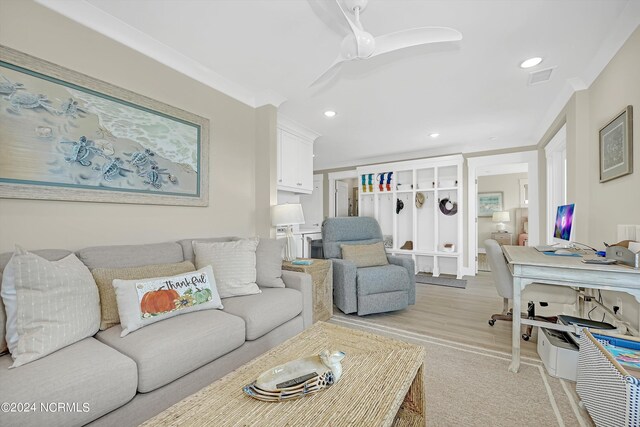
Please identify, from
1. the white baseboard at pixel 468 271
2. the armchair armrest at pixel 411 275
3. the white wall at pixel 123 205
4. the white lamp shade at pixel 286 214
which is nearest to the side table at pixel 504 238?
the white baseboard at pixel 468 271

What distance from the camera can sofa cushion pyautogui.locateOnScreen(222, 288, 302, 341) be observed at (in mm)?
1757

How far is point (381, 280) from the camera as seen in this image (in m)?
2.92

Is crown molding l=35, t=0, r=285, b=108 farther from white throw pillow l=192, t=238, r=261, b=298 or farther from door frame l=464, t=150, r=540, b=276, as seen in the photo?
door frame l=464, t=150, r=540, b=276

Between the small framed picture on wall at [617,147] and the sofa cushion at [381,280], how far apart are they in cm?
189

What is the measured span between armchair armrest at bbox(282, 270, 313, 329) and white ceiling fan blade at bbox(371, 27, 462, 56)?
1.75 meters

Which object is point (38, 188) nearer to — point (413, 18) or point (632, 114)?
point (413, 18)

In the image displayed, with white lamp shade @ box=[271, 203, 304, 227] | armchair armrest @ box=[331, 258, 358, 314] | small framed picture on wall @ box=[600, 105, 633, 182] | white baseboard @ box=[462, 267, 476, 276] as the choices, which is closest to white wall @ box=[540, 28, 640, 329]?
small framed picture on wall @ box=[600, 105, 633, 182]

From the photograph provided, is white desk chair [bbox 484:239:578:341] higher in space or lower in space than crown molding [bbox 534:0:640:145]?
lower

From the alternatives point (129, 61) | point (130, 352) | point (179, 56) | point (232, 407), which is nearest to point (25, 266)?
point (130, 352)

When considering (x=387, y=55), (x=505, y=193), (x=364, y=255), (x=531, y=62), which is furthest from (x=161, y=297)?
(x=505, y=193)

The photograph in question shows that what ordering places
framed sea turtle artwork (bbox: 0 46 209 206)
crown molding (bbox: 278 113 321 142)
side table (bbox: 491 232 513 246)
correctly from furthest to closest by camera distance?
side table (bbox: 491 232 513 246) < crown molding (bbox: 278 113 321 142) < framed sea turtle artwork (bbox: 0 46 209 206)

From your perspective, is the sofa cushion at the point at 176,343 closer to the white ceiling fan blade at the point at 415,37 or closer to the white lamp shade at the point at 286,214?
the white lamp shade at the point at 286,214

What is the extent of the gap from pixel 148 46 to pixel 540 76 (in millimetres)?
3467

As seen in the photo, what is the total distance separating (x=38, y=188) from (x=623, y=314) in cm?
400
